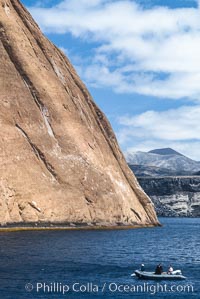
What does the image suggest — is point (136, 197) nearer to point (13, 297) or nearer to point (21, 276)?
point (21, 276)

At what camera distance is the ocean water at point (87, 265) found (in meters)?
39.1

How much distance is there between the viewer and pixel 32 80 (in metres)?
98.6

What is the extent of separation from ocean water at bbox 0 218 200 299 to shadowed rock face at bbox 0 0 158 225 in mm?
7021

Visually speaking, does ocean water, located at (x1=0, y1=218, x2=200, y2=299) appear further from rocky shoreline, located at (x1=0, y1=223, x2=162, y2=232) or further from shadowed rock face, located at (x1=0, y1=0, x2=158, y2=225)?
Result: shadowed rock face, located at (x1=0, y1=0, x2=158, y2=225)

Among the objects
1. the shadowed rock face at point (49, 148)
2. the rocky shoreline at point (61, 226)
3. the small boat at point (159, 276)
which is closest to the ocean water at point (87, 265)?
the small boat at point (159, 276)

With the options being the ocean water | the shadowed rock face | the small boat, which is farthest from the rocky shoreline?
the small boat

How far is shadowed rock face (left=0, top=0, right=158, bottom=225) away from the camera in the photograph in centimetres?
8594

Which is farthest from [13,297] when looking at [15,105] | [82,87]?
[82,87]

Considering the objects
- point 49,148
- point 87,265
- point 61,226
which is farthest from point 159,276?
point 49,148

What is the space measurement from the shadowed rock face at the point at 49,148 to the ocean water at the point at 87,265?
702 cm

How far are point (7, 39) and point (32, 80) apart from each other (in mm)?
8355

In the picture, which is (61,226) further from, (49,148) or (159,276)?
(159,276)

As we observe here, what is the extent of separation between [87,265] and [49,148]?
4307 cm

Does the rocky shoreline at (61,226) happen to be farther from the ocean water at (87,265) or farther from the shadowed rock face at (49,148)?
the ocean water at (87,265)
